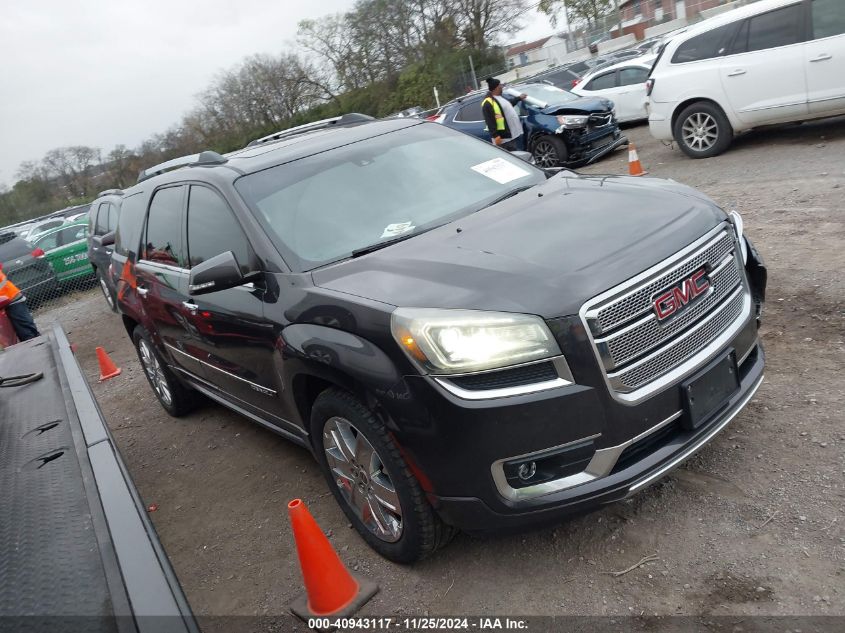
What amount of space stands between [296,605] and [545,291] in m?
1.75

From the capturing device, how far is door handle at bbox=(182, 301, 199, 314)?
4.20 metres

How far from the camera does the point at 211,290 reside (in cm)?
343

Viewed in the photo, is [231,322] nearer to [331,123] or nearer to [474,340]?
[474,340]

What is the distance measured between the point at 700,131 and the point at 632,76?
577 centimetres

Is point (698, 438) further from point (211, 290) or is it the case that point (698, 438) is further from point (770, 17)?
point (770, 17)

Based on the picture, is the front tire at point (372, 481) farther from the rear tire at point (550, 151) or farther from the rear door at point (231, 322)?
the rear tire at point (550, 151)

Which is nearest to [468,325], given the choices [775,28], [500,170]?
[500,170]

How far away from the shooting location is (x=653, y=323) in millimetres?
2727

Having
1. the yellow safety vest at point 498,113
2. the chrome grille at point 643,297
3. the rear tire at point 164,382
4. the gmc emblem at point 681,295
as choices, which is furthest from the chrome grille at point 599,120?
the gmc emblem at point 681,295

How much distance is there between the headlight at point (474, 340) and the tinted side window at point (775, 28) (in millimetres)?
8213

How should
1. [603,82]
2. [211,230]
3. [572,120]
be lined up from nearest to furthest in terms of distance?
[211,230] → [572,120] → [603,82]

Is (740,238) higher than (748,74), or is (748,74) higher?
(740,238)

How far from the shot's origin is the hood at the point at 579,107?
40.7 feet

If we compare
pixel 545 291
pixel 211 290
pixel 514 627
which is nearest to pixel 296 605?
pixel 514 627
